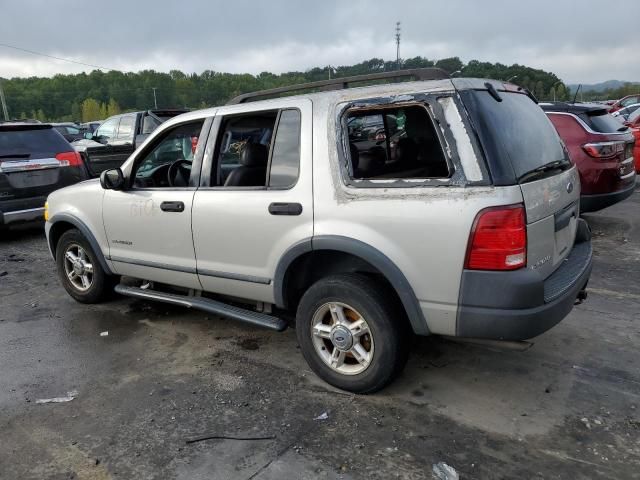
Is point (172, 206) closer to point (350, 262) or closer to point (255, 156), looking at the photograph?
point (255, 156)

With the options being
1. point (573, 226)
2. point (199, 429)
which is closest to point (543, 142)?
point (573, 226)

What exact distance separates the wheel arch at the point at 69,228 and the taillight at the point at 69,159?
3.26 metres

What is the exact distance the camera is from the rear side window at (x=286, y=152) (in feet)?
11.2

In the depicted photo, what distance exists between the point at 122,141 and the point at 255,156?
1007cm

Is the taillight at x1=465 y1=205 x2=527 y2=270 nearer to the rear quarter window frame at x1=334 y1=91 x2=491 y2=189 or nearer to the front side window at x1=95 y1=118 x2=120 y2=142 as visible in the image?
the rear quarter window frame at x1=334 y1=91 x2=491 y2=189

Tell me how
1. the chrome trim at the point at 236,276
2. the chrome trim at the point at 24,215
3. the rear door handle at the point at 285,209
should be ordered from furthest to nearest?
the chrome trim at the point at 24,215
the chrome trim at the point at 236,276
the rear door handle at the point at 285,209

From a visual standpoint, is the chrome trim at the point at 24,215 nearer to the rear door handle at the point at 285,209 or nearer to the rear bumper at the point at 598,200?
the rear door handle at the point at 285,209

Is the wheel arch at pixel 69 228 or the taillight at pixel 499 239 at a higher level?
the taillight at pixel 499 239

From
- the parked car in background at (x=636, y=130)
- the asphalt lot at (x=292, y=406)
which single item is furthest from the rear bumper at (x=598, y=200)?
the parked car in background at (x=636, y=130)

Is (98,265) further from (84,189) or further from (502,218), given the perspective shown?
(502,218)

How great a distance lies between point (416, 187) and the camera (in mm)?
2896

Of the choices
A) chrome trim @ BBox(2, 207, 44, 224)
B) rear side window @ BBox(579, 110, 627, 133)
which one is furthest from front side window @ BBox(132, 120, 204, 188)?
rear side window @ BBox(579, 110, 627, 133)

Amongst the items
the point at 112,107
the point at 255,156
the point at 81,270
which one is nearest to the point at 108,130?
the point at 81,270

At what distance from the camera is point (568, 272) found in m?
3.20
